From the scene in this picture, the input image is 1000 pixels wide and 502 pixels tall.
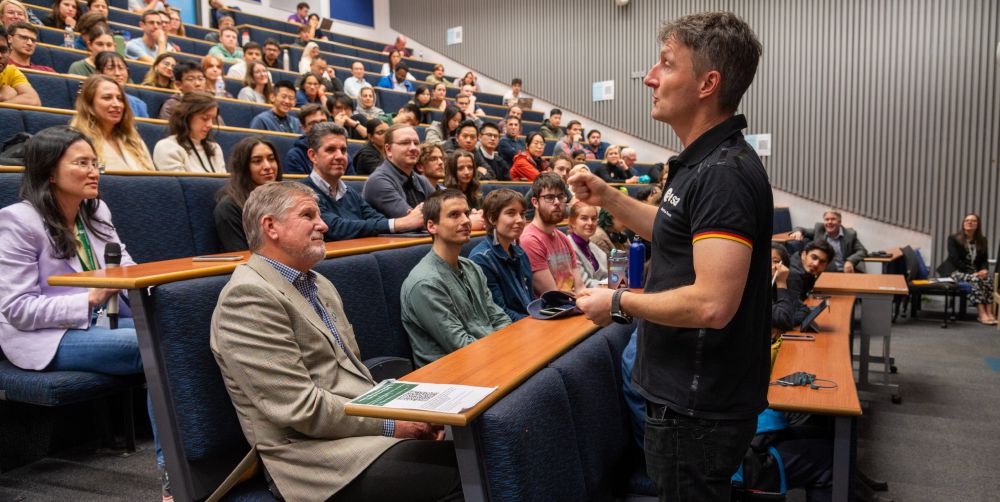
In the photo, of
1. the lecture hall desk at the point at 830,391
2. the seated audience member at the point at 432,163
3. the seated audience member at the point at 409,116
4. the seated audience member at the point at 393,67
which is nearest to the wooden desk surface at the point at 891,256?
the lecture hall desk at the point at 830,391

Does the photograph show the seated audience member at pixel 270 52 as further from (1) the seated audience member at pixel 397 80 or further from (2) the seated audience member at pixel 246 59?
(1) the seated audience member at pixel 397 80

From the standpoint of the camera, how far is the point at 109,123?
2.79 m

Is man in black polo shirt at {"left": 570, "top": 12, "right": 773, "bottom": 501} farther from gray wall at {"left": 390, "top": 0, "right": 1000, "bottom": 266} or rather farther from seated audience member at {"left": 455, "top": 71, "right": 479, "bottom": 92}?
seated audience member at {"left": 455, "top": 71, "right": 479, "bottom": 92}

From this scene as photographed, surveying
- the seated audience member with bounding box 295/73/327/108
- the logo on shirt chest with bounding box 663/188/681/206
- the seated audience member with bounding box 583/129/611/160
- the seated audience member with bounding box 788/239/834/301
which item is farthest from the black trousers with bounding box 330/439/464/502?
the seated audience member with bounding box 583/129/611/160

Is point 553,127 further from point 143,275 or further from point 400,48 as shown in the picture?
point 143,275

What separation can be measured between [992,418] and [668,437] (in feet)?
9.64

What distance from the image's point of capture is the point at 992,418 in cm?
320

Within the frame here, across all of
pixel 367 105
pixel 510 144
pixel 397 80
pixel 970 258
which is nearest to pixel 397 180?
pixel 510 144

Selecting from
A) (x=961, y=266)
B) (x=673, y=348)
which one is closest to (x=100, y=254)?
(x=673, y=348)

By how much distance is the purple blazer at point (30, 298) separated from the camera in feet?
5.90

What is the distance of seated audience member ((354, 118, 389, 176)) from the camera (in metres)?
4.00

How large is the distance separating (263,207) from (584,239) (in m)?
2.00

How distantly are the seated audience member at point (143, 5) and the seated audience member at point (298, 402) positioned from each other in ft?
18.4

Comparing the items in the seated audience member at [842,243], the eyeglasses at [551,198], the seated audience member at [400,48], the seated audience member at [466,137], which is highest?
the seated audience member at [400,48]
